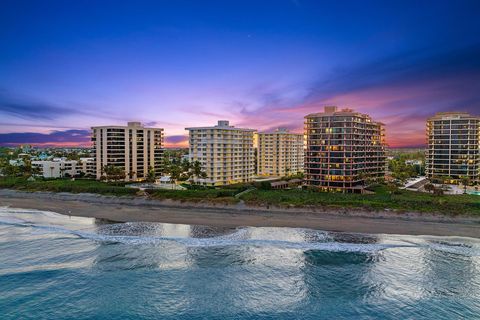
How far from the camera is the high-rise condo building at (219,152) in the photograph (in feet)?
281

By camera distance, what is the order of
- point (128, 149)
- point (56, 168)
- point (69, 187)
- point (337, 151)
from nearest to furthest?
point (69, 187)
point (337, 151)
point (128, 149)
point (56, 168)

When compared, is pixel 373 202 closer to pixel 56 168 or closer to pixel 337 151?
pixel 337 151

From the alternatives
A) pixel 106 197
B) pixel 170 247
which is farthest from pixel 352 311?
pixel 106 197

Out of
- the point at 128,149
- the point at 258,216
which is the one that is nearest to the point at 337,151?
the point at 258,216

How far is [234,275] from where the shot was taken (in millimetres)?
30641

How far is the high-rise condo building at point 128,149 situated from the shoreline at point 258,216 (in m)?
27.2

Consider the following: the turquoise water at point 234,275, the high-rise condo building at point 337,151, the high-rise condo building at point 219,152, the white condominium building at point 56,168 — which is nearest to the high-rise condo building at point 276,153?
the high-rise condo building at point 219,152

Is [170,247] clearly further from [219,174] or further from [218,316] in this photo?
[219,174]

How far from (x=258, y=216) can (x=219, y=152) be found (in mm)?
34925

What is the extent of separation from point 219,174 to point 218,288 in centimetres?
5873

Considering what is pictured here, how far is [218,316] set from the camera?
23828mm

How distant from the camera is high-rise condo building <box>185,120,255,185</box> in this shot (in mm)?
85500

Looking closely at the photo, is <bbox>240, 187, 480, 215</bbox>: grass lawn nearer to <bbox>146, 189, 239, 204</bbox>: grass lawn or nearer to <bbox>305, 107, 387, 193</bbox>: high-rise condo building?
<bbox>146, 189, 239, 204</bbox>: grass lawn

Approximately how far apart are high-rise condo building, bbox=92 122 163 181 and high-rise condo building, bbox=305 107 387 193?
5030 centimetres
